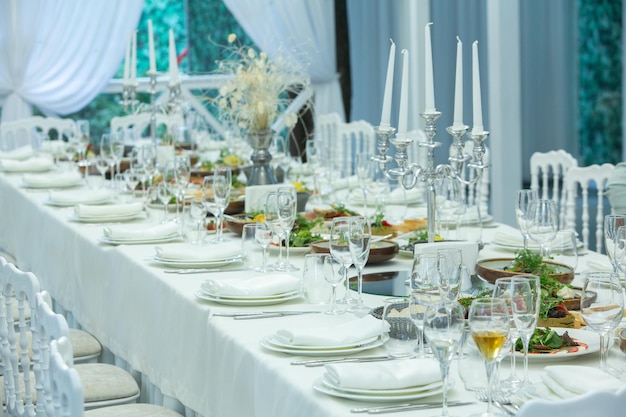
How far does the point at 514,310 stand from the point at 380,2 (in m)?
6.70

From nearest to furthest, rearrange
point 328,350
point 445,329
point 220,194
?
point 445,329 < point 328,350 < point 220,194

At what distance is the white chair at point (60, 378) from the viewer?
1.63 m

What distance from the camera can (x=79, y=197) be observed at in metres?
4.17

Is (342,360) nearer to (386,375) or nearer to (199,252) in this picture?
(386,375)

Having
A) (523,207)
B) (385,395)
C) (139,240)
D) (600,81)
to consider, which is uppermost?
(600,81)

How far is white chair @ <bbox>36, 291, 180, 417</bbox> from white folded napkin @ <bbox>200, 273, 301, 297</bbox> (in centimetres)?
37

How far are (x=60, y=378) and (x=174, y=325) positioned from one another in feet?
3.13

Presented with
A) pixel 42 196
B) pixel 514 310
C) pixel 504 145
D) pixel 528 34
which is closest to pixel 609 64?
pixel 528 34

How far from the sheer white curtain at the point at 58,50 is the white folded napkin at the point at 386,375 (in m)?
6.17

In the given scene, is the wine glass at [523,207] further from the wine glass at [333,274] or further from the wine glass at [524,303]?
the wine glass at [524,303]

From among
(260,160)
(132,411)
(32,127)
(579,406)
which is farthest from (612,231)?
(32,127)

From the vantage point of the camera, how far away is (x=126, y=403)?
286cm

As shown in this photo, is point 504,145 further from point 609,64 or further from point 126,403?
point 126,403

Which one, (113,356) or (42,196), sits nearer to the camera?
(113,356)
